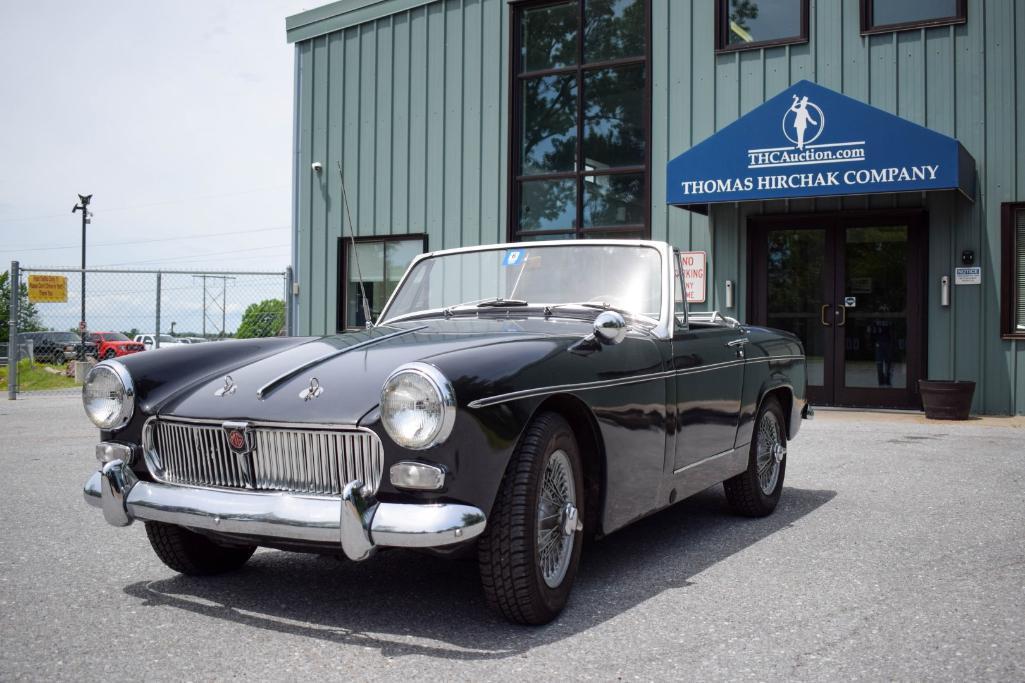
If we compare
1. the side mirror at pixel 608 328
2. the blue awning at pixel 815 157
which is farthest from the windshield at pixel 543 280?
the blue awning at pixel 815 157

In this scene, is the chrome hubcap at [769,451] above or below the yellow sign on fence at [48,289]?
below

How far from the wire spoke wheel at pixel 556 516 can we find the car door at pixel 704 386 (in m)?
0.93

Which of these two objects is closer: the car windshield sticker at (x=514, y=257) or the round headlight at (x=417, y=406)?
the round headlight at (x=417, y=406)

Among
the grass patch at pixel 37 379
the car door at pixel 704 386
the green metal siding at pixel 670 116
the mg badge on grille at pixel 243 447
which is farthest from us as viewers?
the grass patch at pixel 37 379

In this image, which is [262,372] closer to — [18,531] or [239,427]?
[239,427]

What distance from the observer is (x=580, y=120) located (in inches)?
534

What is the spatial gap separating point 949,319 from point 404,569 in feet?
28.9

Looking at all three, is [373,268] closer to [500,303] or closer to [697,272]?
→ [697,272]

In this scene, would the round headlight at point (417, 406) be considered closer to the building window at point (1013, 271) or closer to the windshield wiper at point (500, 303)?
the windshield wiper at point (500, 303)

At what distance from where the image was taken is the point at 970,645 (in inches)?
127

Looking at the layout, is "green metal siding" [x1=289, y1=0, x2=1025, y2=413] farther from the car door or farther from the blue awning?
the car door

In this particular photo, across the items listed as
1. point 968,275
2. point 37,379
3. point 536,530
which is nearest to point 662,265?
point 536,530

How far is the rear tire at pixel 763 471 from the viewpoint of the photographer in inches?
210

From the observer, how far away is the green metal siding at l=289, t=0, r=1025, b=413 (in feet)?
35.9
